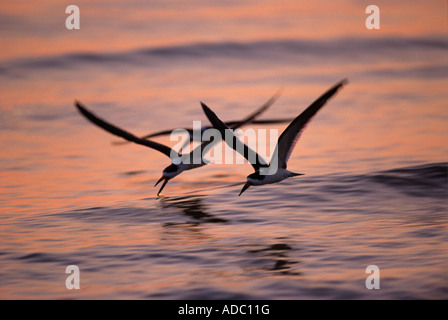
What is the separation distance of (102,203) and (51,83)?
814cm

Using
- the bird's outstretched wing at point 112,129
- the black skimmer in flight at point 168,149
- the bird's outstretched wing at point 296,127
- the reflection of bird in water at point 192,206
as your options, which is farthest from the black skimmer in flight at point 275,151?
the bird's outstretched wing at point 112,129

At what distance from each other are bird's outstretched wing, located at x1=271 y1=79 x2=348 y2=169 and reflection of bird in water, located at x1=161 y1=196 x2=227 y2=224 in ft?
3.38

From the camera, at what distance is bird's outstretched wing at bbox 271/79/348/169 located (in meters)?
7.34

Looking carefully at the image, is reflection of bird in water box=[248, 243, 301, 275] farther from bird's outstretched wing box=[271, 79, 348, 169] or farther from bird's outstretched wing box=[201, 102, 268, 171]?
bird's outstretched wing box=[201, 102, 268, 171]

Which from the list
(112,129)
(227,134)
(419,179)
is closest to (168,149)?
(112,129)

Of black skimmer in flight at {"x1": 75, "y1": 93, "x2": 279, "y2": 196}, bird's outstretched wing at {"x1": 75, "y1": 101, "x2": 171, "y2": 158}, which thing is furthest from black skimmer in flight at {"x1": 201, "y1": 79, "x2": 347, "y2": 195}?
bird's outstretched wing at {"x1": 75, "y1": 101, "x2": 171, "y2": 158}

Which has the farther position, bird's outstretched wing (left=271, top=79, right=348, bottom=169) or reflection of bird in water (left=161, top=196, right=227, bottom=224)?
reflection of bird in water (left=161, top=196, right=227, bottom=224)

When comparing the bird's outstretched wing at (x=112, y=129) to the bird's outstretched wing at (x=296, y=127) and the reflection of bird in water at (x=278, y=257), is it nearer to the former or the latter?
the bird's outstretched wing at (x=296, y=127)

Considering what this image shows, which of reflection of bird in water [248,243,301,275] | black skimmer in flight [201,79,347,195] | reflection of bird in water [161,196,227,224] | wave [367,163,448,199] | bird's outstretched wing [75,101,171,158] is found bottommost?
reflection of bird in water [248,243,301,275]

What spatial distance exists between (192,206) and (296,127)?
85.8 inches

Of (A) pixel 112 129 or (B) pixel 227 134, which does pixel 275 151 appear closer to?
(B) pixel 227 134

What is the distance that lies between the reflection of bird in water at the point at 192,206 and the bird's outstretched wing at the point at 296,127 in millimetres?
1031

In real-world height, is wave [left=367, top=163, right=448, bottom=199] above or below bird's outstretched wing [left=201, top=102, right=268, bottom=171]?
below
